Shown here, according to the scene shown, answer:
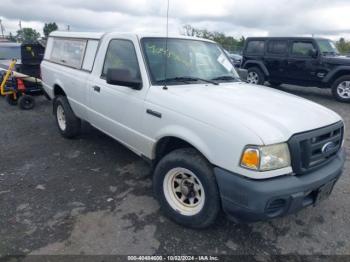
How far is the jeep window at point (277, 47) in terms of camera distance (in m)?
10.2

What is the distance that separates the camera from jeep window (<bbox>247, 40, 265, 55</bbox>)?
35.9ft

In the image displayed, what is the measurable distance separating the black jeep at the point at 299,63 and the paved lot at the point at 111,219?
5.65 meters

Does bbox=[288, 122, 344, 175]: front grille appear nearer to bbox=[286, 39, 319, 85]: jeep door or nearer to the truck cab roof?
the truck cab roof

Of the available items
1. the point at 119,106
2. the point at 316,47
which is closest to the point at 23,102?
the point at 119,106

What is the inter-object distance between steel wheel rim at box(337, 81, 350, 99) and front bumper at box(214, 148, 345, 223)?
7.82 metres

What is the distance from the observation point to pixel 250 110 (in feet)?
8.75

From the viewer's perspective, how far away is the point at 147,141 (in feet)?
10.9

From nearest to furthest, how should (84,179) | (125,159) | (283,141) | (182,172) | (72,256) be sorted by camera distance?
1. (283,141)
2. (72,256)
3. (182,172)
4. (84,179)
5. (125,159)

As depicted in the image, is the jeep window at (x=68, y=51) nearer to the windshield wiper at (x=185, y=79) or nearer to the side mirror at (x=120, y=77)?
the side mirror at (x=120, y=77)

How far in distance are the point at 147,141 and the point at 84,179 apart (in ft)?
4.17

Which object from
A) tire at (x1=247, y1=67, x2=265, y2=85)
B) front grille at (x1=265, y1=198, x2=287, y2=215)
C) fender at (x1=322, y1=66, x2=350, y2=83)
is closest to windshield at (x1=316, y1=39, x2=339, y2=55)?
fender at (x1=322, y1=66, x2=350, y2=83)

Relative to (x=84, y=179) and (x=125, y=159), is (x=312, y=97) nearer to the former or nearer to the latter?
(x=125, y=159)

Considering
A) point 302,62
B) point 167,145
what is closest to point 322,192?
point 167,145

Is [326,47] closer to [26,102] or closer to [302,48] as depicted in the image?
[302,48]
